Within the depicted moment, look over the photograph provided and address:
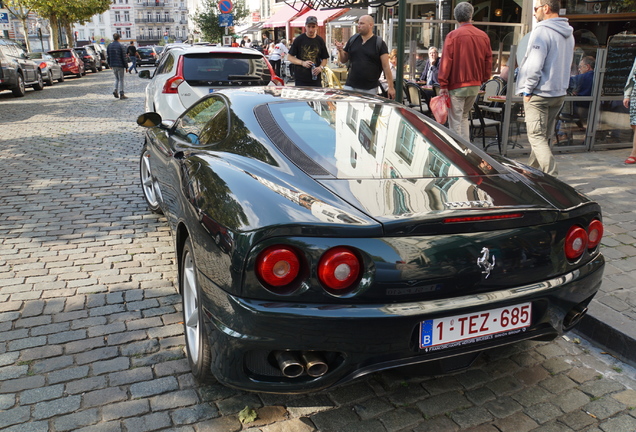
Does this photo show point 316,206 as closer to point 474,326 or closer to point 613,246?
point 474,326

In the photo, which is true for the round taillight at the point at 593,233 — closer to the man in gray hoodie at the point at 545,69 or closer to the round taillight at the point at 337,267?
the round taillight at the point at 337,267

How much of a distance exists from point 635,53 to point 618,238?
5261 millimetres

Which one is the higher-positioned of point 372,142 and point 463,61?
point 463,61

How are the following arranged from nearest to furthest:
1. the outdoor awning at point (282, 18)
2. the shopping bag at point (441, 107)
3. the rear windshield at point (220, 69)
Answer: the shopping bag at point (441, 107), the rear windshield at point (220, 69), the outdoor awning at point (282, 18)

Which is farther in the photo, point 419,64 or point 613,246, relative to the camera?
point 419,64

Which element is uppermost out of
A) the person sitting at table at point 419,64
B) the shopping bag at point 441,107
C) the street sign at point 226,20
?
the street sign at point 226,20

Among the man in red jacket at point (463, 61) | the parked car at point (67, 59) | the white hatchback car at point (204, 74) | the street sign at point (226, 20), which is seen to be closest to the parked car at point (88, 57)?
the parked car at point (67, 59)

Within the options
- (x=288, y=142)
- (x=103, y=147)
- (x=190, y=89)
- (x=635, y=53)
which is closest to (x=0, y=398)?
(x=288, y=142)

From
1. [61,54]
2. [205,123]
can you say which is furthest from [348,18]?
[205,123]

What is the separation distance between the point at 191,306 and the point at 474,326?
145 centimetres

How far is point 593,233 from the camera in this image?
109 inches

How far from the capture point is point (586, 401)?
2.84 meters

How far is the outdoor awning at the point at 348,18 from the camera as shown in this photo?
2414 centimetres

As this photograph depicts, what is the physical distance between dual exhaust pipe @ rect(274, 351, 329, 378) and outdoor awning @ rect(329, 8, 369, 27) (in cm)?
2300
